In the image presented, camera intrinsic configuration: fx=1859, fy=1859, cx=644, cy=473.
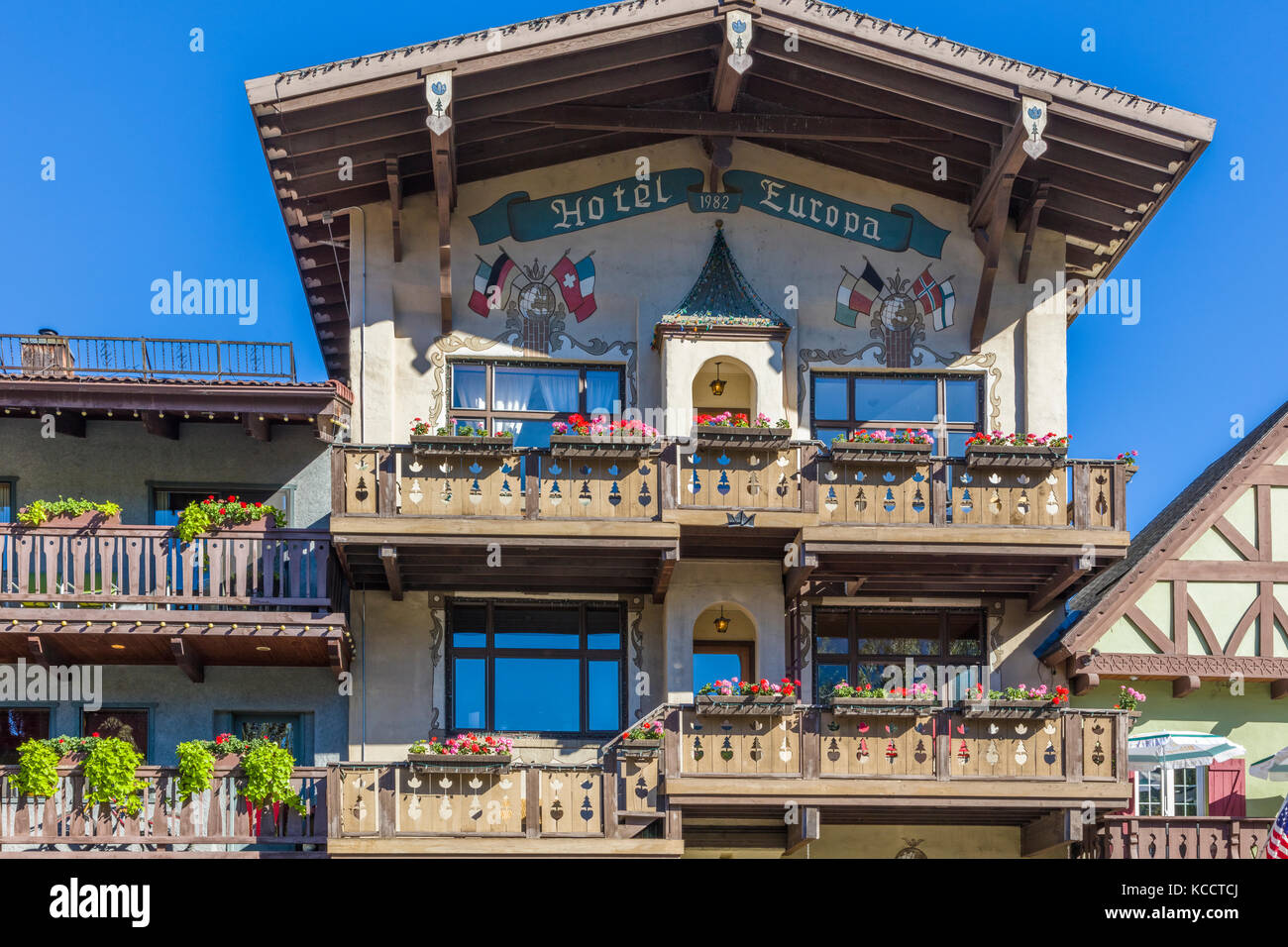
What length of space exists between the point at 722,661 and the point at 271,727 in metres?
5.99

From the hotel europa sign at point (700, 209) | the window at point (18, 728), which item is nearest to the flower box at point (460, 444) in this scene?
the hotel europa sign at point (700, 209)

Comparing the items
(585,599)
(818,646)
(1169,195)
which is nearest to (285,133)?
Result: (585,599)

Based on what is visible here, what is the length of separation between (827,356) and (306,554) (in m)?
7.38

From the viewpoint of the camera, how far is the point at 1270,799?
82.3ft

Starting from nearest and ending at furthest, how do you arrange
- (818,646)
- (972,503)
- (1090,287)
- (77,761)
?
(77,761)
(972,503)
(818,646)
(1090,287)

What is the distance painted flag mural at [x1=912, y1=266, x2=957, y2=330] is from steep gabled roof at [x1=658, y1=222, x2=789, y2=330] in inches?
82.1

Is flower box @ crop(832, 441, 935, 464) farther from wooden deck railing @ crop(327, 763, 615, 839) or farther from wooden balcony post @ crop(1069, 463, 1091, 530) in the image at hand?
wooden deck railing @ crop(327, 763, 615, 839)

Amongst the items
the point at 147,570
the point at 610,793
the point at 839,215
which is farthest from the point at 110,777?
the point at 839,215

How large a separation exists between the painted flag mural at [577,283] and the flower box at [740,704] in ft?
19.0

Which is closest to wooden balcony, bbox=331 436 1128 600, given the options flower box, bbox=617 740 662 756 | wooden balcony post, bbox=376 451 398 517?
wooden balcony post, bbox=376 451 398 517
